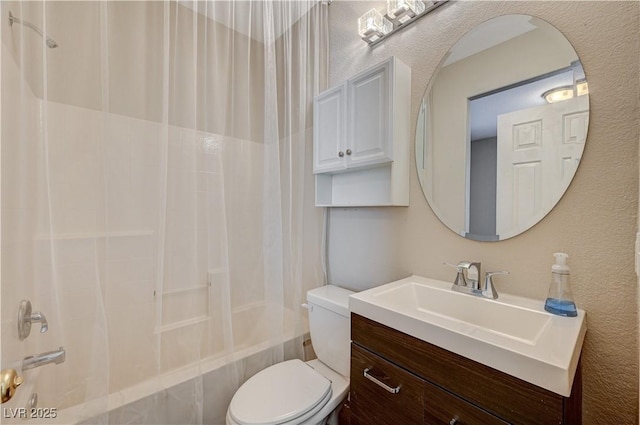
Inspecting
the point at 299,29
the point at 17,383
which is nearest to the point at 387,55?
the point at 299,29

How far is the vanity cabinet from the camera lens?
63cm

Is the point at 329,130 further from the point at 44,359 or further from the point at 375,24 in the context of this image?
the point at 44,359

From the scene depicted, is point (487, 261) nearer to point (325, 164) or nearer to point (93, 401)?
point (325, 164)

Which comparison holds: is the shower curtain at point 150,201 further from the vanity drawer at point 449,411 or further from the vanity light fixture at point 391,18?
the vanity drawer at point 449,411

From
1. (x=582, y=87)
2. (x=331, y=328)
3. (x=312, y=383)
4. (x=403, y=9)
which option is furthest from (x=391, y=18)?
(x=312, y=383)

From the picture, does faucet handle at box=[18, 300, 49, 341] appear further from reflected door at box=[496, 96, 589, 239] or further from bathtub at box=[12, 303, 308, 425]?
reflected door at box=[496, 96, 589, 239]

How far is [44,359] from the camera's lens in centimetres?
93

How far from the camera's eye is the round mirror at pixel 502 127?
96cm

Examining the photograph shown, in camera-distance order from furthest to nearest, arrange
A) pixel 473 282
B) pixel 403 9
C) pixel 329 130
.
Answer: pixel 329 130, pixel 403 9, pixel 473 282

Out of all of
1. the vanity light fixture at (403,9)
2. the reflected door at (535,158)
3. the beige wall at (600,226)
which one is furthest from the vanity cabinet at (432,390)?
the vanity light fixture at (403,9)

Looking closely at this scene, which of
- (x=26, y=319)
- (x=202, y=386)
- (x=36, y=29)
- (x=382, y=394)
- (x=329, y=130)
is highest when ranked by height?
(x=36, y=29)

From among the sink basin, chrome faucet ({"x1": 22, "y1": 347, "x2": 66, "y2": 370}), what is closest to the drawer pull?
the sink basin

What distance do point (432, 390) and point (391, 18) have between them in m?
1.67

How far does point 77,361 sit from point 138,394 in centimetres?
28
